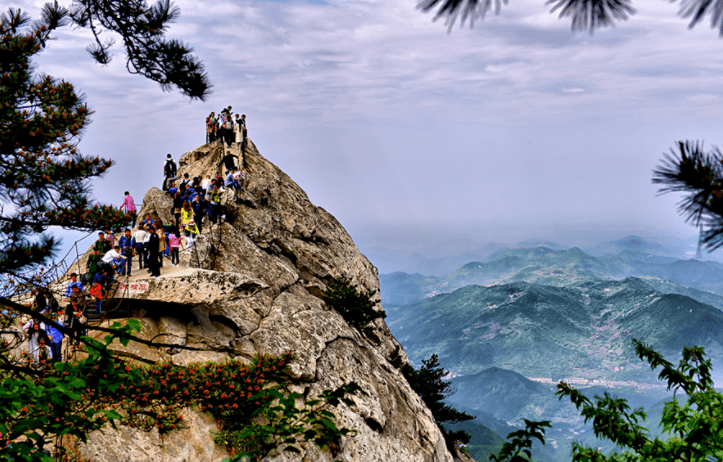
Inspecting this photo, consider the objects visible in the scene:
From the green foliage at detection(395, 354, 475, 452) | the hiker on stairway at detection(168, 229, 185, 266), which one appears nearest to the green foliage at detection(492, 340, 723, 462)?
the hiker on stairway at detection(168, 229, 185, 266)

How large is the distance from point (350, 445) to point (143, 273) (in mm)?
9845

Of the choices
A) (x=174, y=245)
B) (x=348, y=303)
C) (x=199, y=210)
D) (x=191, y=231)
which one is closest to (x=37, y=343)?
(x=174, y=245)

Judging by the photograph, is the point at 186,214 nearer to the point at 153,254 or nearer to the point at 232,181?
the point at 153,254

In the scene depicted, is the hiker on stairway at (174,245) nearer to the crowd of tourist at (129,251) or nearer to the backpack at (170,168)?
the crowd of tourist at (129,251)

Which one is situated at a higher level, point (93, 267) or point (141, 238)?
point (141, 238)

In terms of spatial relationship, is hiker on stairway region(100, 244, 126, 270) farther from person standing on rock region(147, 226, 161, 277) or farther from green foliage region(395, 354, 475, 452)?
green foliage region(395, 354, 475, 452)

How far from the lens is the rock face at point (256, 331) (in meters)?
14.4

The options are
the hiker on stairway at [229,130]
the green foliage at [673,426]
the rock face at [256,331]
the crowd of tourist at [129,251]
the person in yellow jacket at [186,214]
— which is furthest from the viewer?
the hiker on stairway at [229,130]

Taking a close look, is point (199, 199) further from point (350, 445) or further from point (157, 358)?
point (350, 445)

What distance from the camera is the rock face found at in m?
14.4

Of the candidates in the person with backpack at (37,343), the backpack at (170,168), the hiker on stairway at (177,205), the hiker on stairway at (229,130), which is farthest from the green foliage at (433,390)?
the person with backpack at (37,343)

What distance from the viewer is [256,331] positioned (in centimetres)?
1777

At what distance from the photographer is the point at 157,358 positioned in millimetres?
15266

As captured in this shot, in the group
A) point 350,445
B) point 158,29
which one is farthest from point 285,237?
point 158,29
